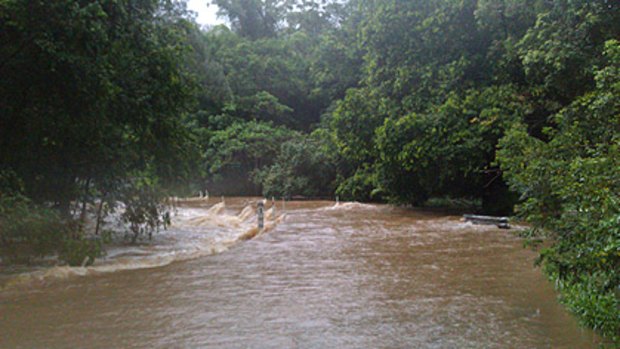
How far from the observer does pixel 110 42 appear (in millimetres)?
11844

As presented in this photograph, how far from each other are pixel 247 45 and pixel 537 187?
43593mm

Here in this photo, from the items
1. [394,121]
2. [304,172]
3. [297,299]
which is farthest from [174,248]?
[304,172]

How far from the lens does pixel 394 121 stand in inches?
882

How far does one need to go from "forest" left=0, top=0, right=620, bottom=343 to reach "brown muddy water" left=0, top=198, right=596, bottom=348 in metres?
0.81

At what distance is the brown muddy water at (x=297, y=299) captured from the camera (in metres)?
6.58

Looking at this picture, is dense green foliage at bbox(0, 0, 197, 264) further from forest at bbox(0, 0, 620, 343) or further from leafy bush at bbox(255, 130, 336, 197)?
leafy bush at bbox(255, 130, 336, 197)

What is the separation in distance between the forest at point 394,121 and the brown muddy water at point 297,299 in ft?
2.66

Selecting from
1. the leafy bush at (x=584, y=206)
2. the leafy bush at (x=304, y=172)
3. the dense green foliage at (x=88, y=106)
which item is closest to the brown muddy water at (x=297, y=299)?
the leafy bush at (x=584, y=206)

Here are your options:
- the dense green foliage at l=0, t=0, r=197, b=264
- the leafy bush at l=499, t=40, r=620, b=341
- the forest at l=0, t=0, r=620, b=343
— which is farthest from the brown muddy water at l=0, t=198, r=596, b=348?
the dense green foliage at l=0, t=0, r=197, b=264

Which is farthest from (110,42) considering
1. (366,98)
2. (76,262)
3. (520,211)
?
(366,98)

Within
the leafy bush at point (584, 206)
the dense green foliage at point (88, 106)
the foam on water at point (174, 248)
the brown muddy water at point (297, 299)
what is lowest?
the brown muddy water at point (297, 299)

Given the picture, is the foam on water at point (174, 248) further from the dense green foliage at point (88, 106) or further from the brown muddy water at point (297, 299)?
the dense green foliage at point (88, 106)

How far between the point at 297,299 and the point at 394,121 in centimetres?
1473

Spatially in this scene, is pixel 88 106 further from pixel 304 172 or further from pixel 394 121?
pixel 304 172
